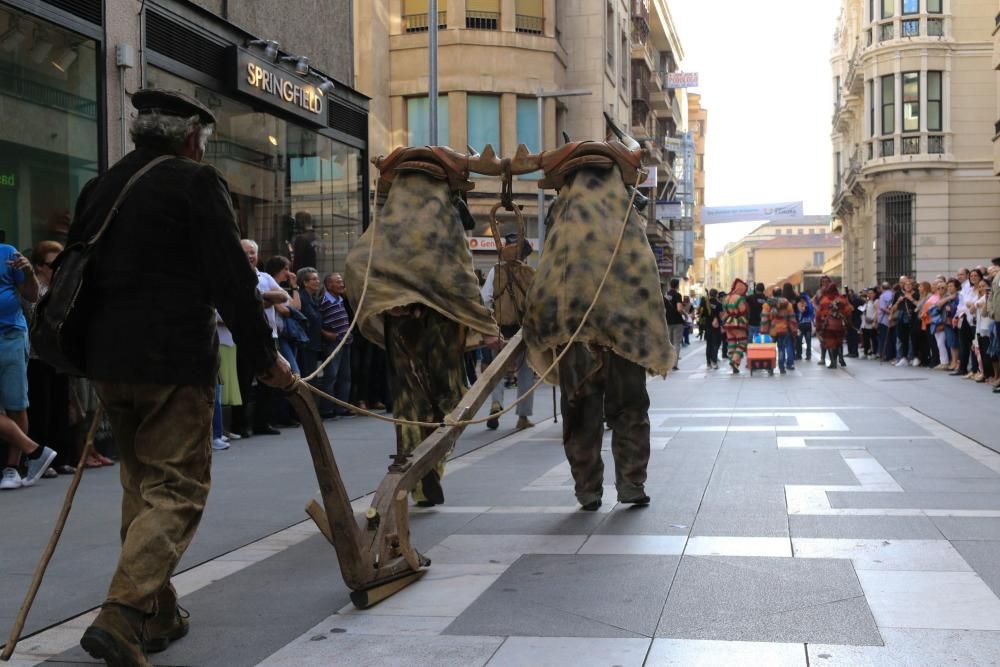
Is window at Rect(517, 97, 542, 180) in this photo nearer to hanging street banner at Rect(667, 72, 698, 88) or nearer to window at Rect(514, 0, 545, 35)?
window at Rect(514, 0, 545, 35)

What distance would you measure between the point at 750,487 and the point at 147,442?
452cm

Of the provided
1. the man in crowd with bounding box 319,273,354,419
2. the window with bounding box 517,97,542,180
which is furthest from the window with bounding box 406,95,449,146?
the man in crowd with bounding box 319,273,354,419

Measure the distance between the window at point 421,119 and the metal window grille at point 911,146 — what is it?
18811mm

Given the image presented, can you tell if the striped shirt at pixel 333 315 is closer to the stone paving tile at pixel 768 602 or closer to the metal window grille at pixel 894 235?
the stone paving tile at pixel 768 602

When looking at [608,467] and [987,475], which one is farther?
[608,467]

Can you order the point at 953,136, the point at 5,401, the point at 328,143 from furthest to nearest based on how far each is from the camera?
the point at 953,136 → the point at 328,143 → the point at 5,401

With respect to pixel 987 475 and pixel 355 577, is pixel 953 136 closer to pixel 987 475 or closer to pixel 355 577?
pixel 987 475

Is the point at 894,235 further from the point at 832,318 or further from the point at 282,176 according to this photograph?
the point at 282,176

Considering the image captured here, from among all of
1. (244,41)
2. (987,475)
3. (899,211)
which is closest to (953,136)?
(899,211)

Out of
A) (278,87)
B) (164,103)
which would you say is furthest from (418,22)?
(164,103)

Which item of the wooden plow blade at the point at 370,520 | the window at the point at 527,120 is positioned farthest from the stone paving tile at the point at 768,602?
the window at the point at 527,120

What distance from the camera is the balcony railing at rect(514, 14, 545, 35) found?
3328 cm

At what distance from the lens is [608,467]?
864 centimetres

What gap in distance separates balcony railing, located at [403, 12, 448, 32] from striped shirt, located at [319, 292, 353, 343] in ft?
68.5
